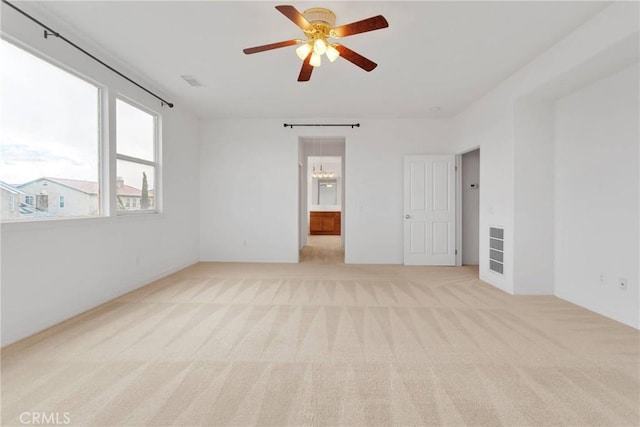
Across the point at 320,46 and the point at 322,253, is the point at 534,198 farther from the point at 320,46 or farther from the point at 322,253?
the point at 322,253

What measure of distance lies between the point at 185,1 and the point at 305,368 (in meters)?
3.11

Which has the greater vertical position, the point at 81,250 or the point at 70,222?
the point at 70,222

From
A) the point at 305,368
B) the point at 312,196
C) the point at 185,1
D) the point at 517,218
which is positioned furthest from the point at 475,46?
the point at 312,196

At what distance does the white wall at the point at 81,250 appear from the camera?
238cm

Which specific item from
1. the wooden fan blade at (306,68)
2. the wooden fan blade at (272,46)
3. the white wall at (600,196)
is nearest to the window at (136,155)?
the wooden fan blade at (272,46)

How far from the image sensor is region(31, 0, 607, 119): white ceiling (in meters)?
2.50

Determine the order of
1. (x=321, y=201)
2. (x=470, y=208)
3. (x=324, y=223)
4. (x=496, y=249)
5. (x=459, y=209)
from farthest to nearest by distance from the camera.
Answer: (x=321, y=201) → (x=324, y=223) → (x=470, y=208) → (x=459, y=209) → (x=496, y=249)

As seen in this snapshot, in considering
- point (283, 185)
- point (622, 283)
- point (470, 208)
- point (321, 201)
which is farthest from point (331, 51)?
point (321, 201)

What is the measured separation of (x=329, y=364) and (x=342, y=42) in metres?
3.10

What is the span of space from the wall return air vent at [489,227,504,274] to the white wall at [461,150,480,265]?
60.7 inches

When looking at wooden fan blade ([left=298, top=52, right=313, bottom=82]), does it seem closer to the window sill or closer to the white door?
the window sill

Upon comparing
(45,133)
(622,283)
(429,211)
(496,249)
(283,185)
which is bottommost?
(622,283)

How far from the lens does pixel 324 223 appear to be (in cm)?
1067

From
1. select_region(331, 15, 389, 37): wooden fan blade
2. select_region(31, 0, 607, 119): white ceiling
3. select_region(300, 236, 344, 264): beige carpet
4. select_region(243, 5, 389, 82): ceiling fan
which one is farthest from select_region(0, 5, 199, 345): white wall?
select_region(331, 15, 389, 37): wooden fan blade
